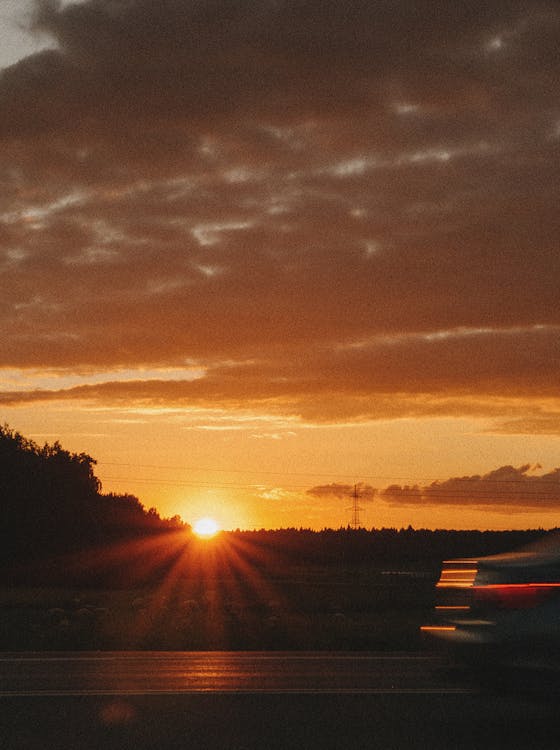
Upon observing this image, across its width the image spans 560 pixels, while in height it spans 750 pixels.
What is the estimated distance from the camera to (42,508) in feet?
244

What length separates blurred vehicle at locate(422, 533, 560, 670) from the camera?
868 cm

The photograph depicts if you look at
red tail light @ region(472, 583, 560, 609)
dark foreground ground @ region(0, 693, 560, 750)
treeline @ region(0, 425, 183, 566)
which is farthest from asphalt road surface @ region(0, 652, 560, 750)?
treeline @ region(0, 425, 183, 566)

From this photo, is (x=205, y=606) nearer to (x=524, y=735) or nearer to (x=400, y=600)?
(x=400, y=600)

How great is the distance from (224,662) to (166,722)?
5009mm

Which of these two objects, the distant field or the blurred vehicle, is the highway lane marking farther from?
the distant field

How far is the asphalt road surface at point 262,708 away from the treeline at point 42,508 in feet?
197

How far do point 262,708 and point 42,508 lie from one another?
216 ft

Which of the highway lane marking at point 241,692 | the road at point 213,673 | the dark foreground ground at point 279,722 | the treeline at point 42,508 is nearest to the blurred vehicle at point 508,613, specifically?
the dark foreground ground at point 279,722

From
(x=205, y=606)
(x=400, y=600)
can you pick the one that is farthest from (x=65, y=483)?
(x=205, y=606)

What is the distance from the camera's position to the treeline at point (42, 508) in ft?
239

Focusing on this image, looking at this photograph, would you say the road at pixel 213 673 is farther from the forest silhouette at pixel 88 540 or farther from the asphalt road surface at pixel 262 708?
the forest silhouette at pixel 88 540

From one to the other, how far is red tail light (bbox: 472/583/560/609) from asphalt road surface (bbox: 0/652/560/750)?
0.59 metres

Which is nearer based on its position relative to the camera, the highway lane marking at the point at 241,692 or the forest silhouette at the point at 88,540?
the highway lane marking at the point at 241,692

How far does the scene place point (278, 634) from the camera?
18.3m
